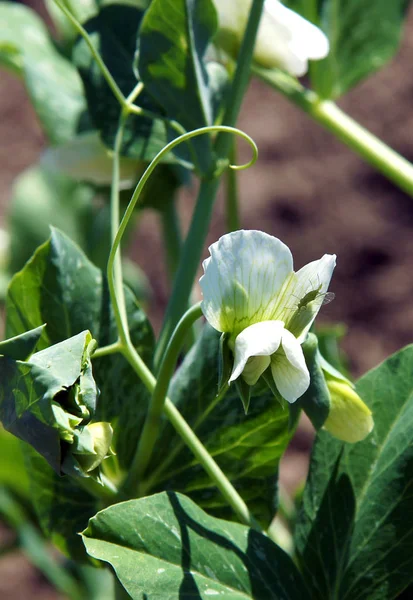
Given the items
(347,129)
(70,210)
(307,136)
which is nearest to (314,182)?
(307,136)

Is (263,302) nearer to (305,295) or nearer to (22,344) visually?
(305,295)

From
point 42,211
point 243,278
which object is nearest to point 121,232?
point 243,278

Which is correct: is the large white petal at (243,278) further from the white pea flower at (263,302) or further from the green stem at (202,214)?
the green stem at (202,214)

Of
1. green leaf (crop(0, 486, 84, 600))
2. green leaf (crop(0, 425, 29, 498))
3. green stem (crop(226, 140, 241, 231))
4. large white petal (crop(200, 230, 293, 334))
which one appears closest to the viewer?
large white petal (crop(200, 230, 293, 334))

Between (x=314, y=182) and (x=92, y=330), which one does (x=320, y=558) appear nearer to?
(x=92, y=330)

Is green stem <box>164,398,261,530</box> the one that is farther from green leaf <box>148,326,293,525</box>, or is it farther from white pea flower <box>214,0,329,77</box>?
white pea flower <box>214,0,329,77</box>

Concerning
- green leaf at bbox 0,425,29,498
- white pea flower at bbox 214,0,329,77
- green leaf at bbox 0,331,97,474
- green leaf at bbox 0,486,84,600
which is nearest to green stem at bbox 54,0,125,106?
white pea flower at bbox 214,0,329,77
